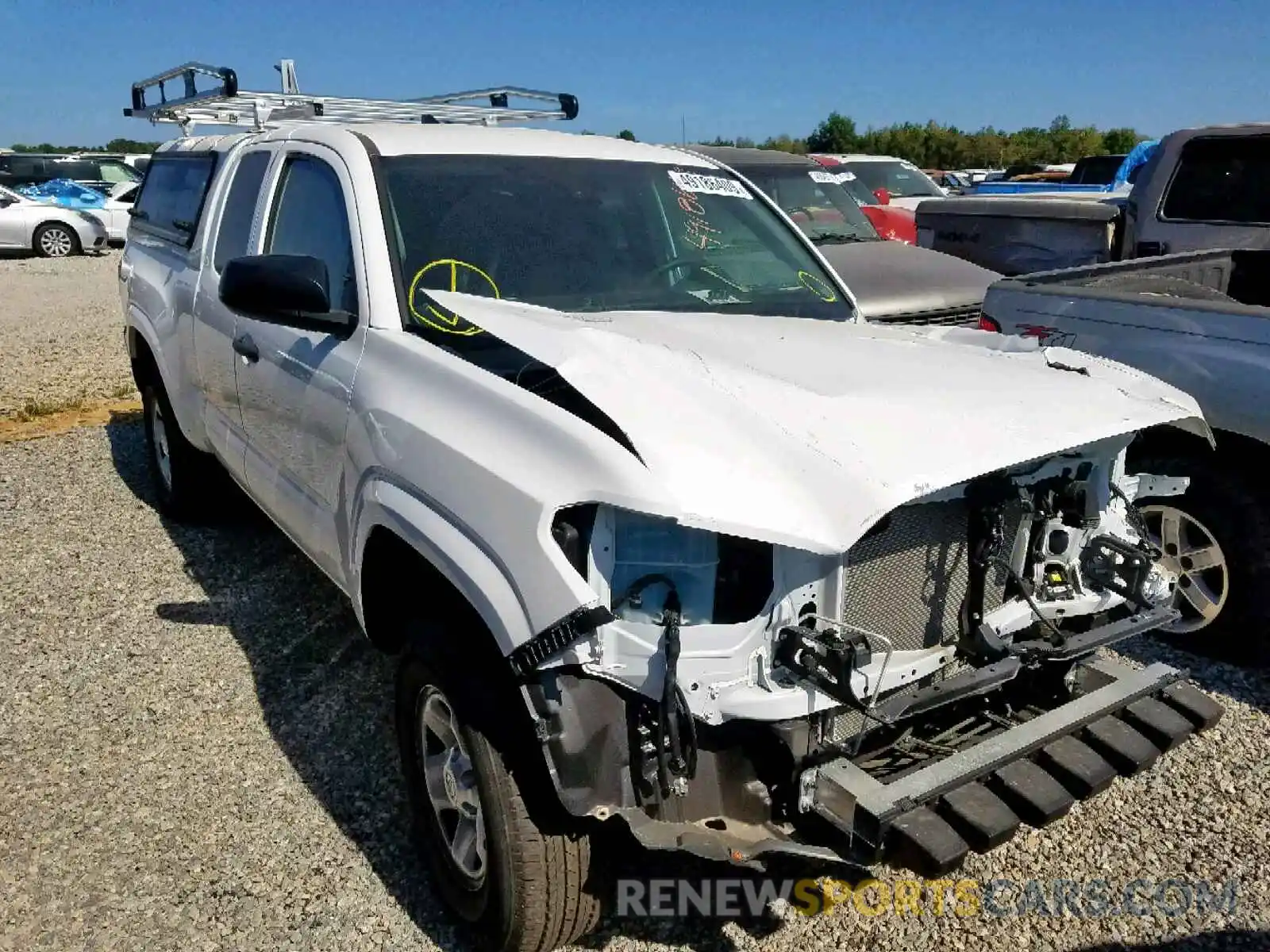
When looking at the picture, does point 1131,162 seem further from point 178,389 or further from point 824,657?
point 824,657

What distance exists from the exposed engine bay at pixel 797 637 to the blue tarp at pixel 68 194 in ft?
74.2

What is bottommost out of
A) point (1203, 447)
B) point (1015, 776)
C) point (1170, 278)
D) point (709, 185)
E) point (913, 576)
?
point (1015, 776)

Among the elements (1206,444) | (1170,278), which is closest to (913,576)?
(1206,444)

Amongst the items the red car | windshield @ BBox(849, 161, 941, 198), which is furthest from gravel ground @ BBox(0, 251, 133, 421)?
windshield @ BBox(849, 161, 941, 198)

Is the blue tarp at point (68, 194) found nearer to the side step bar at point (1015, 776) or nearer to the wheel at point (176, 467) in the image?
the wheel at point (176, 467)

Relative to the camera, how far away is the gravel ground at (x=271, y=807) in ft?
9.00

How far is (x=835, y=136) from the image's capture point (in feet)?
207

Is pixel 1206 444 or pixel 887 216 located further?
pixel 887 216

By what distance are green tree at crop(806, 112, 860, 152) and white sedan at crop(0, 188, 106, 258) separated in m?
47.3

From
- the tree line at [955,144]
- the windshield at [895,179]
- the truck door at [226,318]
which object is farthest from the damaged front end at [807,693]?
the tree line at [955,144]

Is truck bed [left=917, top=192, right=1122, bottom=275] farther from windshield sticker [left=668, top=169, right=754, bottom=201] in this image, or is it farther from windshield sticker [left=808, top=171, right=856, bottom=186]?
windshield sticker [left=668, top=169, right=754, bottom=201]

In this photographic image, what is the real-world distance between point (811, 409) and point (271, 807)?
83.5 inches

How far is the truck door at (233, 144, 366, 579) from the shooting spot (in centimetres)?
304

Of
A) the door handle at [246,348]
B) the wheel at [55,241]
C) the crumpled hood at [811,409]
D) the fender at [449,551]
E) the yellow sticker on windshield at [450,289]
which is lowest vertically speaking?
the wheel at [55,241]
